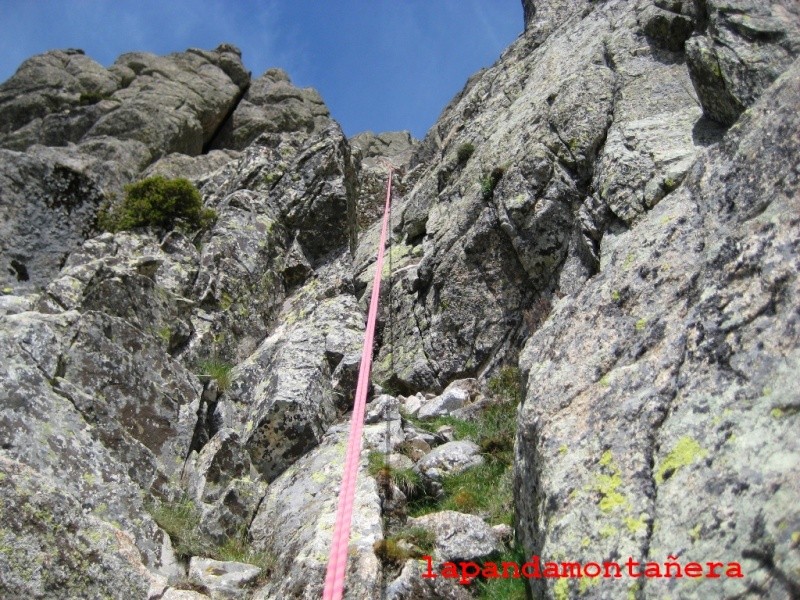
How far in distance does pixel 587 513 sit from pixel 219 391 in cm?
787

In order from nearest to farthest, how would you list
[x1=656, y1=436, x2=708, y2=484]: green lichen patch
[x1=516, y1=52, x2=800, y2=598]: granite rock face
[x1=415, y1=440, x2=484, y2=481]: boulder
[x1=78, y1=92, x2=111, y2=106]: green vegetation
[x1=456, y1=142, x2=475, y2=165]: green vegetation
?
[x1=516, y1=52, x2=800, y2=598]: granite rock face
[x1=656, y1=436, x2=708, y2=484]: green lichen patch
[x1=415, y1=440, x2=484, y2=481]: boulder
[x1=456, y1=142, x2=475, y2=165]: green vegetation
[x1=78, y1=92, x2=111, y2=106]: green vegetation

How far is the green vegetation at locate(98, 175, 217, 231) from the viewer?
1630 cm

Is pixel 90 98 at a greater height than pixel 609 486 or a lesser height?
greater

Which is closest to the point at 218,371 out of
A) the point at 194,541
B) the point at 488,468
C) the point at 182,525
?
the point at 182,525

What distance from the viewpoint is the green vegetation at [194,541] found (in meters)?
8.48

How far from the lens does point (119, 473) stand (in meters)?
9.02

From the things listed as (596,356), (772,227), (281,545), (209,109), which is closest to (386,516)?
(281,545)

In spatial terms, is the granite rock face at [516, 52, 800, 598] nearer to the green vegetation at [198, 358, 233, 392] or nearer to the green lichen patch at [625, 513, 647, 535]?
the green lichen patch at [625, 513, 647, 535]

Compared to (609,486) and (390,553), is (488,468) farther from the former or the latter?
(609,486)

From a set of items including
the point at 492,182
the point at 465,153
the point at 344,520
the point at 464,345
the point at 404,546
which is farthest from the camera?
the point at 465,153

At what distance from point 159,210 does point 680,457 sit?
14.5 m

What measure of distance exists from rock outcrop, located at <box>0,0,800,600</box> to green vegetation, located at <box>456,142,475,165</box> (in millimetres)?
140

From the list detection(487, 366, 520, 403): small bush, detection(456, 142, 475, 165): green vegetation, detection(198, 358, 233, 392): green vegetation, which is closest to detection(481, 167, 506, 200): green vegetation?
detection(456, 142, 475, 165): green vegetation

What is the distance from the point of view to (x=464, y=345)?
13.6 metres
